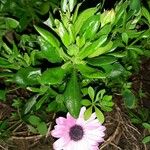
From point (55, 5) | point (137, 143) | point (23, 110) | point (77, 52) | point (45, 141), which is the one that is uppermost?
point (55, 5)

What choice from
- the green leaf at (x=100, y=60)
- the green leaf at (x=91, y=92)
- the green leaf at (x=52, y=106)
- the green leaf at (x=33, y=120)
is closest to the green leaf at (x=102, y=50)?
the green leaf at (x=100, y=60)

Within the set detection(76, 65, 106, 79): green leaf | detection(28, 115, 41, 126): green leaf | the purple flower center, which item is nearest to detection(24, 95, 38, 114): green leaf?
detection(28, 115, 41, 126): green leaf

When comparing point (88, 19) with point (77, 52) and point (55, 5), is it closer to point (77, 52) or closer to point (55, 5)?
point (77, 52)

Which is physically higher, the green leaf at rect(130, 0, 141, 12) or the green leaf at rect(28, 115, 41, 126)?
the green leaf at rect(130, 0, 141, 12)

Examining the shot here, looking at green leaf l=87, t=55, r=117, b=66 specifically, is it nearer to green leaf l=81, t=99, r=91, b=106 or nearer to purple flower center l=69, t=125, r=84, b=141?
green leaf l=81, t=99, r=91, b=106

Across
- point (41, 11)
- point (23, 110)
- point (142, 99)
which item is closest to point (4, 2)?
point (41, 11)

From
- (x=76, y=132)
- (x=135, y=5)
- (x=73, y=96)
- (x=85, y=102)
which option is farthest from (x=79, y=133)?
(x=135, y=5)
